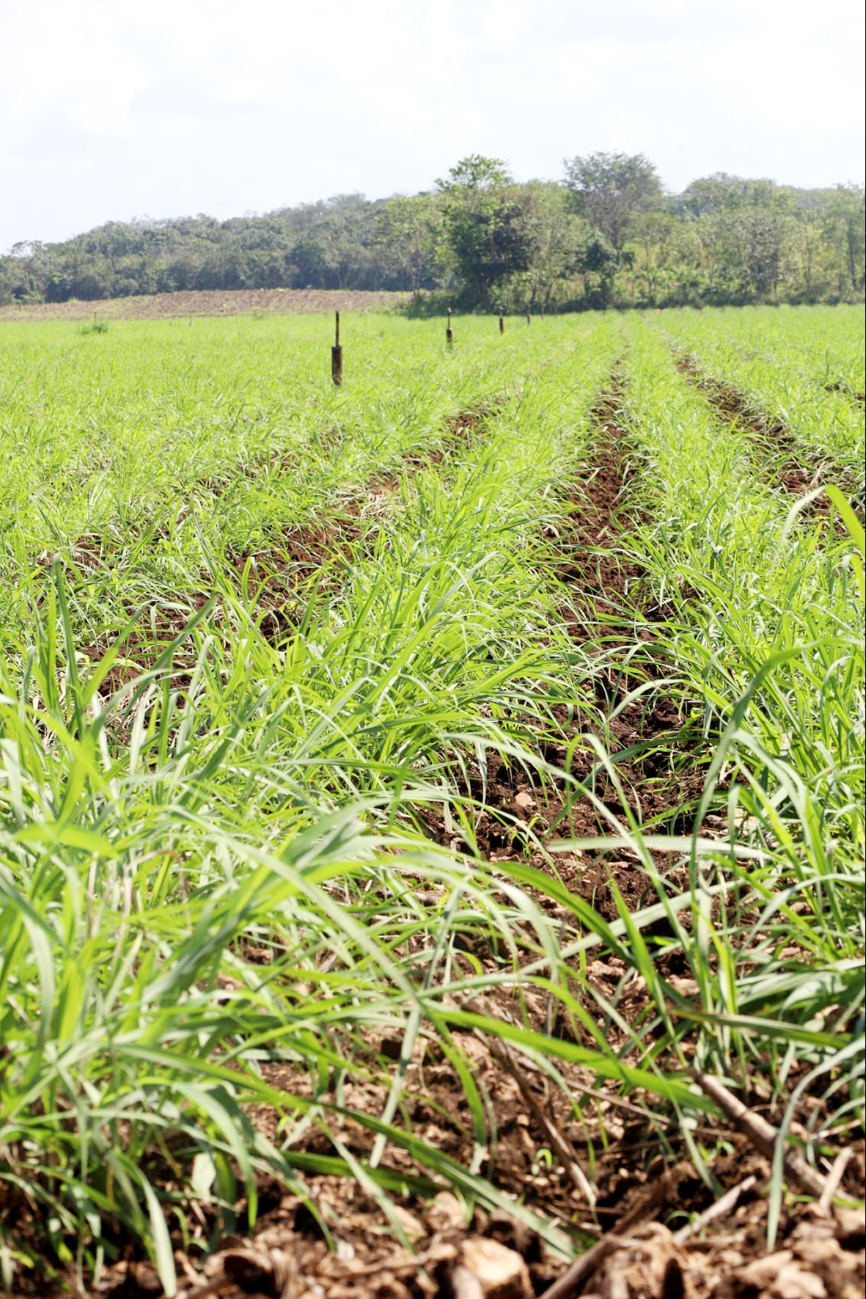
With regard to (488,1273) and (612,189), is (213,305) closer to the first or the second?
(612,189)

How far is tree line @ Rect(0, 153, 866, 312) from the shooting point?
55.9 meters

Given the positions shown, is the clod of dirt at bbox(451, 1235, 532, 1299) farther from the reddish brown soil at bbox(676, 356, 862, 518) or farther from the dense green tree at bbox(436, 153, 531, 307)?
the dense green tree at bbox(436, 153, 531, 307)

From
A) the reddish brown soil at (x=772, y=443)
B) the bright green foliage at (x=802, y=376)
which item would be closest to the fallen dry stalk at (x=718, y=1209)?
the reddish brown soil at (x=772, y=443)

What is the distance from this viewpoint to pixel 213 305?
216 feet

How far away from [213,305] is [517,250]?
21827mm

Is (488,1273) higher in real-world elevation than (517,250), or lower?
lower

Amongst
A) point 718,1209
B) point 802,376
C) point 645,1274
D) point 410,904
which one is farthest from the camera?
point 802,376

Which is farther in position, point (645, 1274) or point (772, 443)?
point (772, 443)

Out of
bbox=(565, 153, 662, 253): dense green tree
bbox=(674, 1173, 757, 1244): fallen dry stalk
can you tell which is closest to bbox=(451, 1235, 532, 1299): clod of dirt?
bbox=(674, 1173, 757, 1244): fallen dry stalk

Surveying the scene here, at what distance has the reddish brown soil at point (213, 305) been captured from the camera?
2333 inches

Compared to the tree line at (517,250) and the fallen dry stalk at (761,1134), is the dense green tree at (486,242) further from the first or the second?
the fallen dry stalk at (761,1134)

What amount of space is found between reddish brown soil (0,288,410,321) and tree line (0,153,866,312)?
14.9 feet

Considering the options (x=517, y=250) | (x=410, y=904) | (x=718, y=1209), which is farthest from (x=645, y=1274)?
(x=517, y=250)

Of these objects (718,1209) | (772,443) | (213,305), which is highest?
(213,305)
